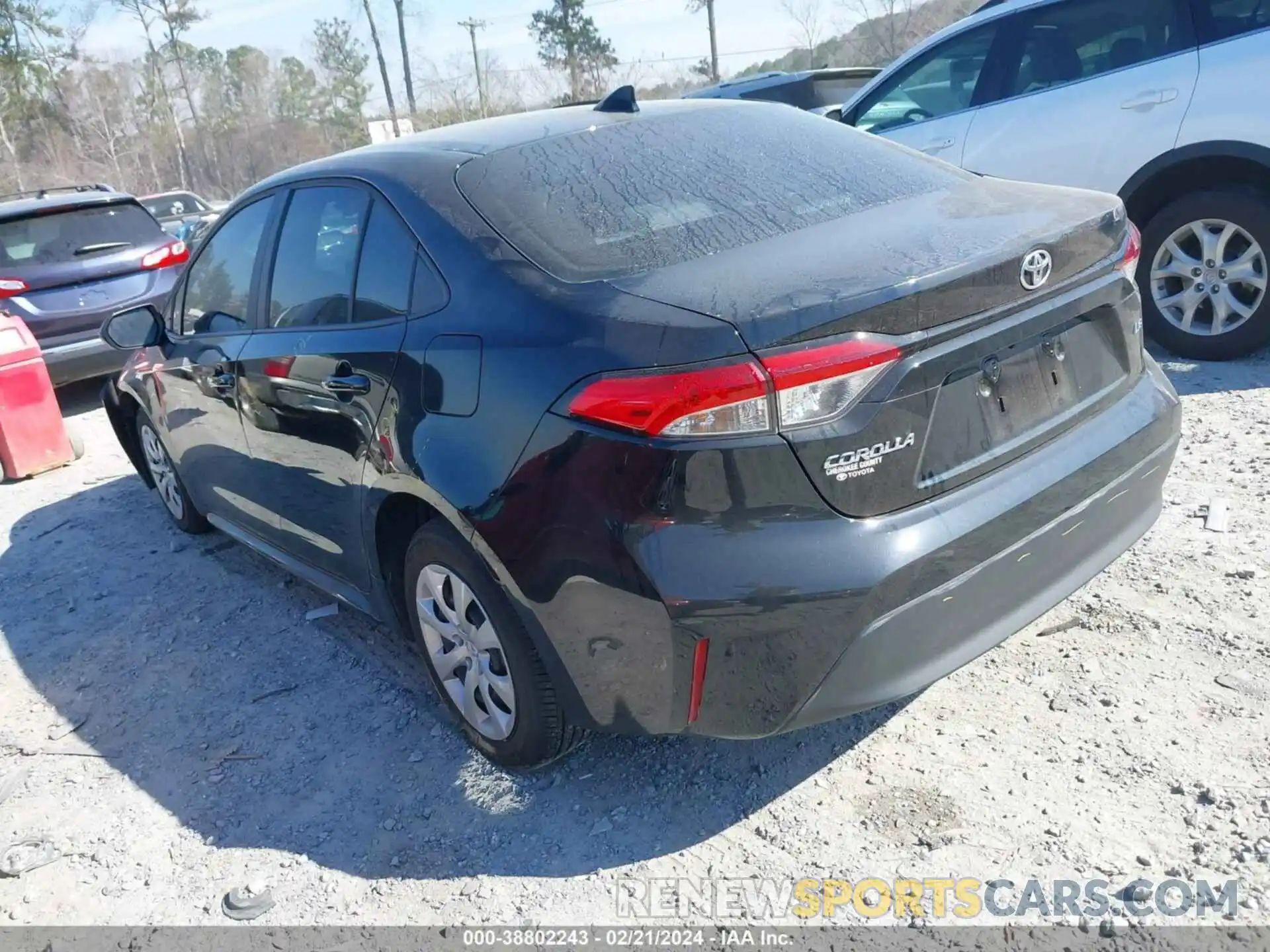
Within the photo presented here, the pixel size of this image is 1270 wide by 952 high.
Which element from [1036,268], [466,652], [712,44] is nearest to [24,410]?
[466,652]

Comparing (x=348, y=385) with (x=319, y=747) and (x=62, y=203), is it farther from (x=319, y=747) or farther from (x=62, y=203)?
(x=62, y=203)

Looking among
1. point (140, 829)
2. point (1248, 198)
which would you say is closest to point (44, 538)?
point (140, 829)

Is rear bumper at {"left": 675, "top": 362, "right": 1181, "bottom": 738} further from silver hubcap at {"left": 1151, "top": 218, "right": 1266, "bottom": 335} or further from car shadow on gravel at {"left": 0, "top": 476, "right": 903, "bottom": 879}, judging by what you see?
silver hubcap at {"left": 1151, "top": 218, "right": 1266, "bottom": 335}

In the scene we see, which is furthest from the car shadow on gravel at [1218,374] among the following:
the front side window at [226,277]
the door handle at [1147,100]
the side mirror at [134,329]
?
the side mirror at [134,329]

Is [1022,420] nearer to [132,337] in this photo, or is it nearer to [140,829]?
[140,829]

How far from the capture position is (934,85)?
6121 millimetres

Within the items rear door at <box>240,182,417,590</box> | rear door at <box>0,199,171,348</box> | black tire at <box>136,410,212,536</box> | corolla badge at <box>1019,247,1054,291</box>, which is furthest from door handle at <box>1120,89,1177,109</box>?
rear door at <box>0,199,171,348</box>

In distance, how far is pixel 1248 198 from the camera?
16.0ft

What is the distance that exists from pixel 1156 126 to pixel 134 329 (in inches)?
195

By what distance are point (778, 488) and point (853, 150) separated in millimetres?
1547

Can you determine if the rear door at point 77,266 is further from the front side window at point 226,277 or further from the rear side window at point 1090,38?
the rear side window at point 1090,38

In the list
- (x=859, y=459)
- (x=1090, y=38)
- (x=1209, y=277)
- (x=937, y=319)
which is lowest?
(x=1209, y=277)

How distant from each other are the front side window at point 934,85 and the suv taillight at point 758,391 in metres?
4.45

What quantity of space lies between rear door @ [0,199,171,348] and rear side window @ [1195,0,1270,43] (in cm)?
736
